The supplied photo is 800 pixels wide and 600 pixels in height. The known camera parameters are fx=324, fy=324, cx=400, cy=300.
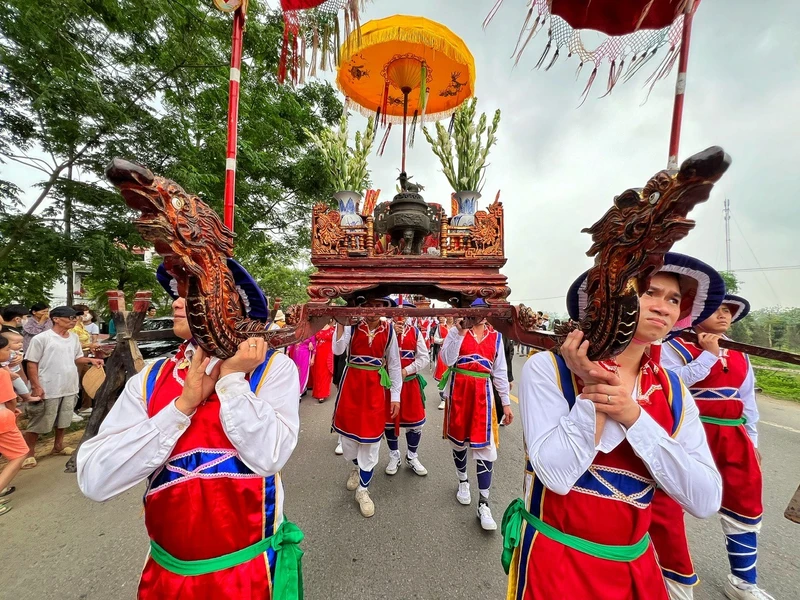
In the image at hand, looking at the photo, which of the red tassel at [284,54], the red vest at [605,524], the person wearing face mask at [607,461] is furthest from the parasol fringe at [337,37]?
the red vest at [605,524]

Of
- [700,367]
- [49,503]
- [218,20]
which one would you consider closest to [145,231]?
[700,367]

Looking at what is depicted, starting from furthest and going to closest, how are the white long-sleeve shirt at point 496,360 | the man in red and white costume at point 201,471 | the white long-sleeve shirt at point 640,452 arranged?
the white long-sleeve shirt at point 496,360, the man in red and white costume at point 201,471, the white long-sleeve shirt at point 640,452

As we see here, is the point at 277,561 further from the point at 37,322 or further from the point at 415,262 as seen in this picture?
the point at 37,322

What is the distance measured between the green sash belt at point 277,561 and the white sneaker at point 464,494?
2.23 m

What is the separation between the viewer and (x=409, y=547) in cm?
271

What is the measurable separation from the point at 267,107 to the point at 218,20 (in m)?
1.55

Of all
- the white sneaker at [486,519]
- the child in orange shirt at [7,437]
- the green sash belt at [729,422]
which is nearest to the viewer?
the green sash belt at [729,422]

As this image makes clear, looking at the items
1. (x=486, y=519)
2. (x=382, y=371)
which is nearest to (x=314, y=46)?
(x=382, y=371)

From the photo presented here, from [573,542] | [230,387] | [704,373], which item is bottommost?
[573,542]

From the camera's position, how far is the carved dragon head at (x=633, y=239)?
0.76 metres

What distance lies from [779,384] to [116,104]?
18063 millimetres

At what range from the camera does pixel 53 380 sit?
13.7ft

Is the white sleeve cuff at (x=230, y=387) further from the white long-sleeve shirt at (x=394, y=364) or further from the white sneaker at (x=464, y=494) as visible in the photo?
the white sneaker at (x=464, y=494)

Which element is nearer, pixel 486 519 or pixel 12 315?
pixel 486 519
